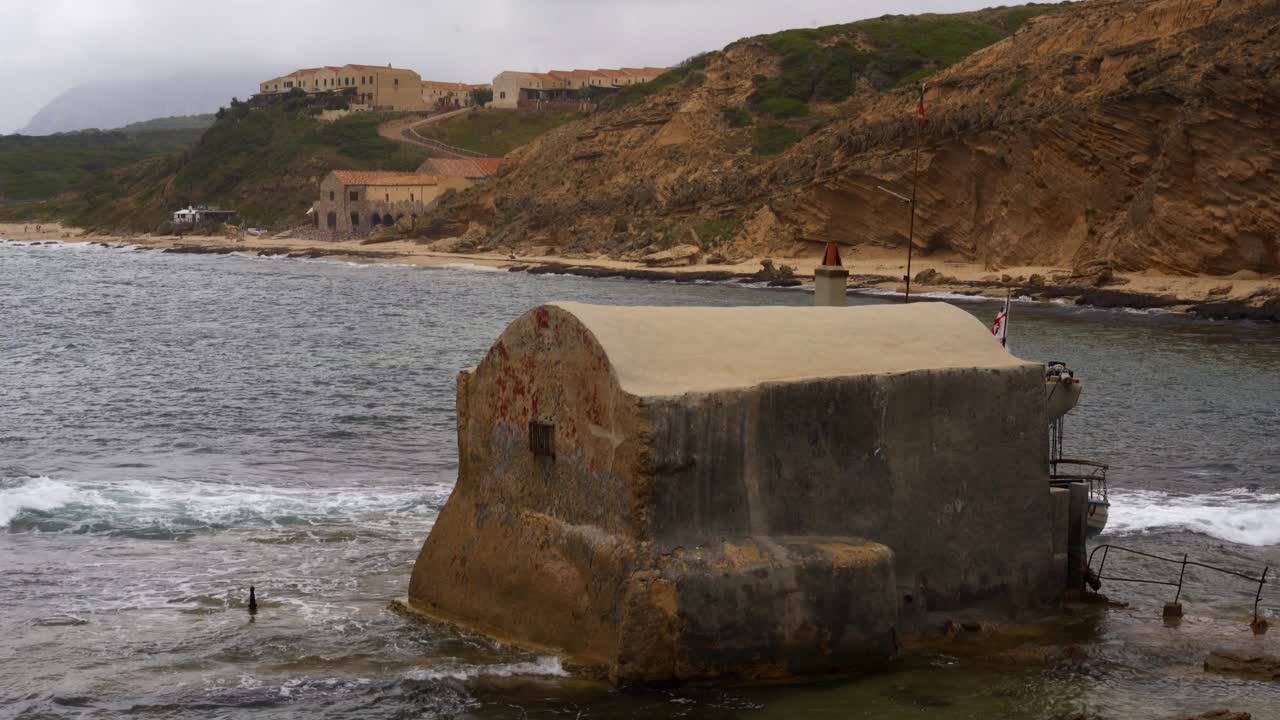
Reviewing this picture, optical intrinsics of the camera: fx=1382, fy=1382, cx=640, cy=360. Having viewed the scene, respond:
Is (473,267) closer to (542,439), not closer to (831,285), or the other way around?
(831,285)

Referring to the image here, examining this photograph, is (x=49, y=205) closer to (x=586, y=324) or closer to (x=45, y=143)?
(x=45, y=143)

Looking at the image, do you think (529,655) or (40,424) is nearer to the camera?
(529,655)

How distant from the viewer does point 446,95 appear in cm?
14838

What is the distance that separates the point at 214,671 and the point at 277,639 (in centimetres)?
80

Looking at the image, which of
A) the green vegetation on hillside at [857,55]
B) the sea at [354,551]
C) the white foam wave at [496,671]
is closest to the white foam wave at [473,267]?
the green vegetation on hillside at [857,55]

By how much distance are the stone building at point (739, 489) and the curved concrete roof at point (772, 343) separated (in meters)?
0.02

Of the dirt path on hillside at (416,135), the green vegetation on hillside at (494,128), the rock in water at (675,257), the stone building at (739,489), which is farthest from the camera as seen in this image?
the green vegetation on hillside at (494,128)

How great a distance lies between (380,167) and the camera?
116 metres

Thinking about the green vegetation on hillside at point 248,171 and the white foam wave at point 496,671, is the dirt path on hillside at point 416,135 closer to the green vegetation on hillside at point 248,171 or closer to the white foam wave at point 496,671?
the green vegetation on hillside at point 248,171

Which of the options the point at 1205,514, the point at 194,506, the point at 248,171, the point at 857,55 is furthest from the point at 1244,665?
the point at 248,171

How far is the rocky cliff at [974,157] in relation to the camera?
157 ft

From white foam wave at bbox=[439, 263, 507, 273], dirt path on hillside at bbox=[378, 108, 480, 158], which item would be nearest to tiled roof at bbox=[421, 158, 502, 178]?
white foam wave at bbox=[439, 263, 507, 273]

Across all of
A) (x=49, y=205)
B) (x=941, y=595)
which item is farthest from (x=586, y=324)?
(x=49, y=205)

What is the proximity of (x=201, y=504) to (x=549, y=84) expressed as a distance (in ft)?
408
